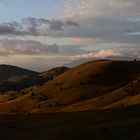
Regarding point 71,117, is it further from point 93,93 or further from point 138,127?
point 93,93

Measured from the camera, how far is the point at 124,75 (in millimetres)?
145250

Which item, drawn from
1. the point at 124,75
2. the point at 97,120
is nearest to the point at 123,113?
the point at 97,120

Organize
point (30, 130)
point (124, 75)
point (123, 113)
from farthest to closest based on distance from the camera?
point (124, 75) → point (123, 113) → point (30, 130)

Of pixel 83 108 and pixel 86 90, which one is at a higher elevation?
pixel 86 90

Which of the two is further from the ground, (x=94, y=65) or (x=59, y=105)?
(x=94, y=65)

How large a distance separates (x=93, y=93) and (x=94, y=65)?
34.1 metres

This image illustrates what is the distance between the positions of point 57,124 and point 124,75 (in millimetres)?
83912

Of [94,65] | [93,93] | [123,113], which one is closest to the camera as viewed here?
[123,113]

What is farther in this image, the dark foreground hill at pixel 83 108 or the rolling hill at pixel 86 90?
the rolling hill at pixel 86 90

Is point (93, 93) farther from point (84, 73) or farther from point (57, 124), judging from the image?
point (57, 124)

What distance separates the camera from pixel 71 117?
68.0 m

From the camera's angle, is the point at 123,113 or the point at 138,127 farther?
the point at 123,113

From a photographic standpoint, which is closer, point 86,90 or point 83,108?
point 83,108

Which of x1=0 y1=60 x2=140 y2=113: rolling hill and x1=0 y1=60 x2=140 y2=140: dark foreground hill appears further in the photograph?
x1=0 y1=60 x2=140 y2=113: rolling hill
